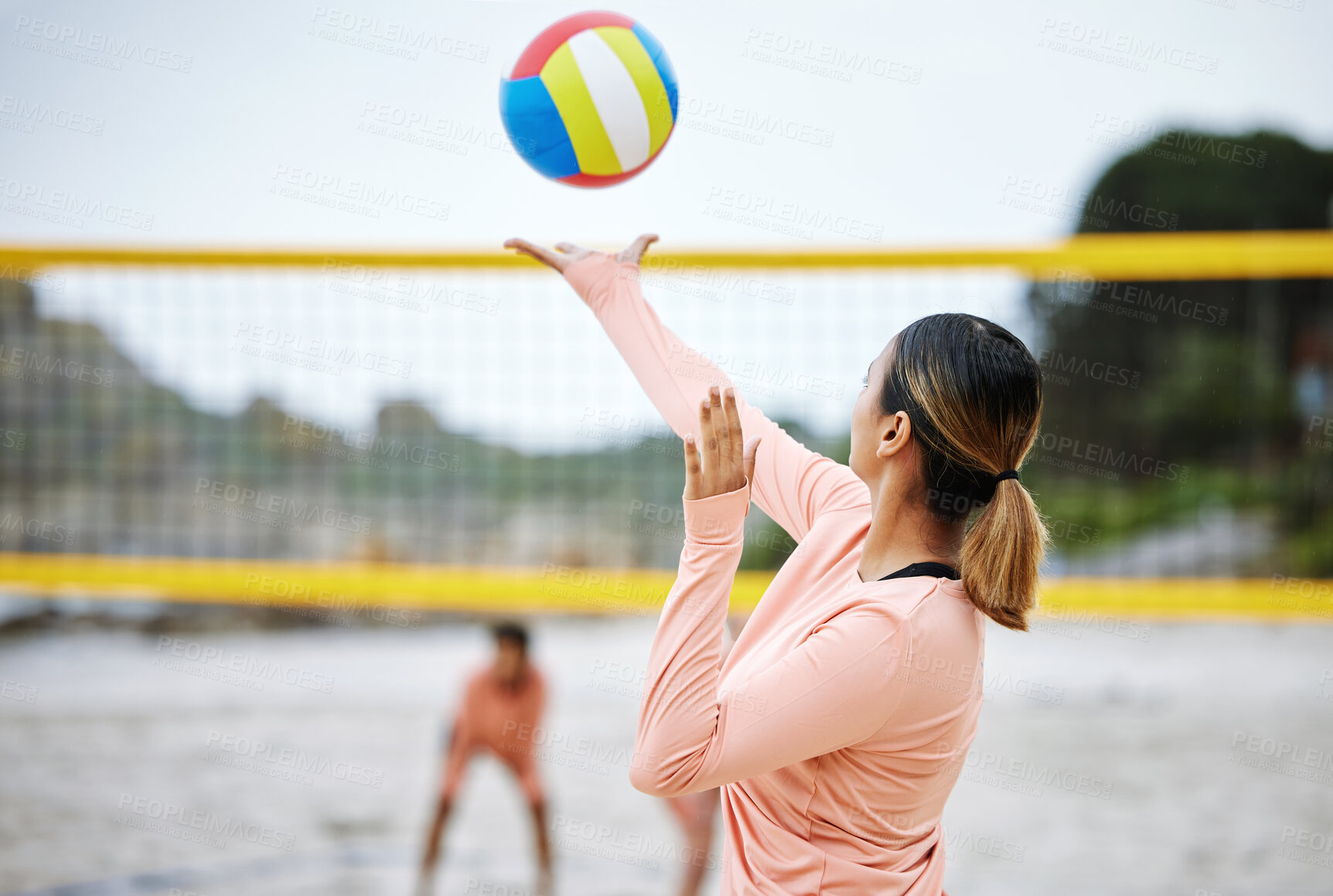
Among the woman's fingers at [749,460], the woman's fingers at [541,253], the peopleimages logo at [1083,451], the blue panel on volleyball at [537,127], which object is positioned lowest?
the peopleimages logo at [1083,451]

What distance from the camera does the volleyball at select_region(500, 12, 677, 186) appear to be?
167 centimetres

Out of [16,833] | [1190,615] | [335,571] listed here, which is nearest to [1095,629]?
[1190,615]

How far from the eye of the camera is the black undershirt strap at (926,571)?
1.10 meters

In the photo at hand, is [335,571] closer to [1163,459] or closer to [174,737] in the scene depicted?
[174,737]

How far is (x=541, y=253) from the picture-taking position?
156 centimetres

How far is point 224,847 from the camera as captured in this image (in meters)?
3.55

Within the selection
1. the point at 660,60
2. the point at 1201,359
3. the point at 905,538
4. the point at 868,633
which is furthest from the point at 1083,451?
the point at 1201,359

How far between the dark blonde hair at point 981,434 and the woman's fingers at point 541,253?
648 mm

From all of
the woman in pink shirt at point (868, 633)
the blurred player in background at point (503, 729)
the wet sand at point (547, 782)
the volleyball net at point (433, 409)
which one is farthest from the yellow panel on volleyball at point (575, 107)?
the blurred player in background at point (503, 729)

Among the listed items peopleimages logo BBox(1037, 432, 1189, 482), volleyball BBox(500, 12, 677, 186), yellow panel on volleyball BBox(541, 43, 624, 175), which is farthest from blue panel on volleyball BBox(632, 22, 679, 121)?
peopleimages logo BBox(1037, 432, 1189, 482)

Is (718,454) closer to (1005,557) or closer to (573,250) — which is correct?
(1005,557)

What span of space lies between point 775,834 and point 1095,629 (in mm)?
8403

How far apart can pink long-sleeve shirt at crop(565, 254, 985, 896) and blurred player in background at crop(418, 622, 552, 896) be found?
2411 millimetres

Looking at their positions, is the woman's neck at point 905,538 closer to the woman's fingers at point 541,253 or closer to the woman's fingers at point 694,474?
the woman's fingers at point 694,474
